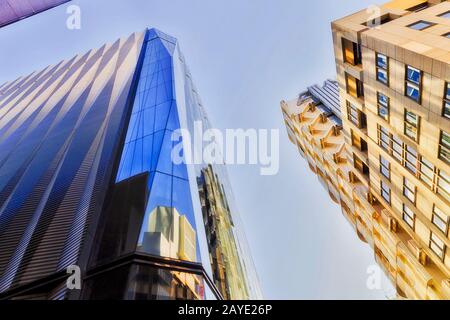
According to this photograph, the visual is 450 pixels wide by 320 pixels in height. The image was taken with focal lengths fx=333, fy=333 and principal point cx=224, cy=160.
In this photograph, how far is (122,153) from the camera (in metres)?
22.9

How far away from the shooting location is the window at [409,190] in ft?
81.9

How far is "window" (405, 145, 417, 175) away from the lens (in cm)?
2344

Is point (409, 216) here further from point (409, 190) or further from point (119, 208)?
point (119, 208)

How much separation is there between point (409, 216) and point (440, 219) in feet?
14.9

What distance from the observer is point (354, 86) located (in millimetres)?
29047

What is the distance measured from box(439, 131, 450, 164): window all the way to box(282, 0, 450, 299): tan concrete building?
6 cm

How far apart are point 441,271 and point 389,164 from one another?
9.24 metres

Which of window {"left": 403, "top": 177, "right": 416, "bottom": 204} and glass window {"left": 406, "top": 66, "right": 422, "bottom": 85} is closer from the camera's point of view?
glass window {"left": 406, "top": 66, "right": 422, "bottom": 85}

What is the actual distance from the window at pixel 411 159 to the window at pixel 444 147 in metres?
2.71

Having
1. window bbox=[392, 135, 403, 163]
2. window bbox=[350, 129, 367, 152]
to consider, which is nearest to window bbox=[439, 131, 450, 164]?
window bbox=[392, 135, 403, 163]

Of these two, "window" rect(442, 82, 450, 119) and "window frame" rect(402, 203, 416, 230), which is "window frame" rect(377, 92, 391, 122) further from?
"window frame" rect(402, 203, 416, 230)

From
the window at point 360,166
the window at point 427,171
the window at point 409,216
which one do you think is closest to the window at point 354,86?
the window at point 360,166

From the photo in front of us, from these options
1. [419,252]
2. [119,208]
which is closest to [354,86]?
[419,252]
